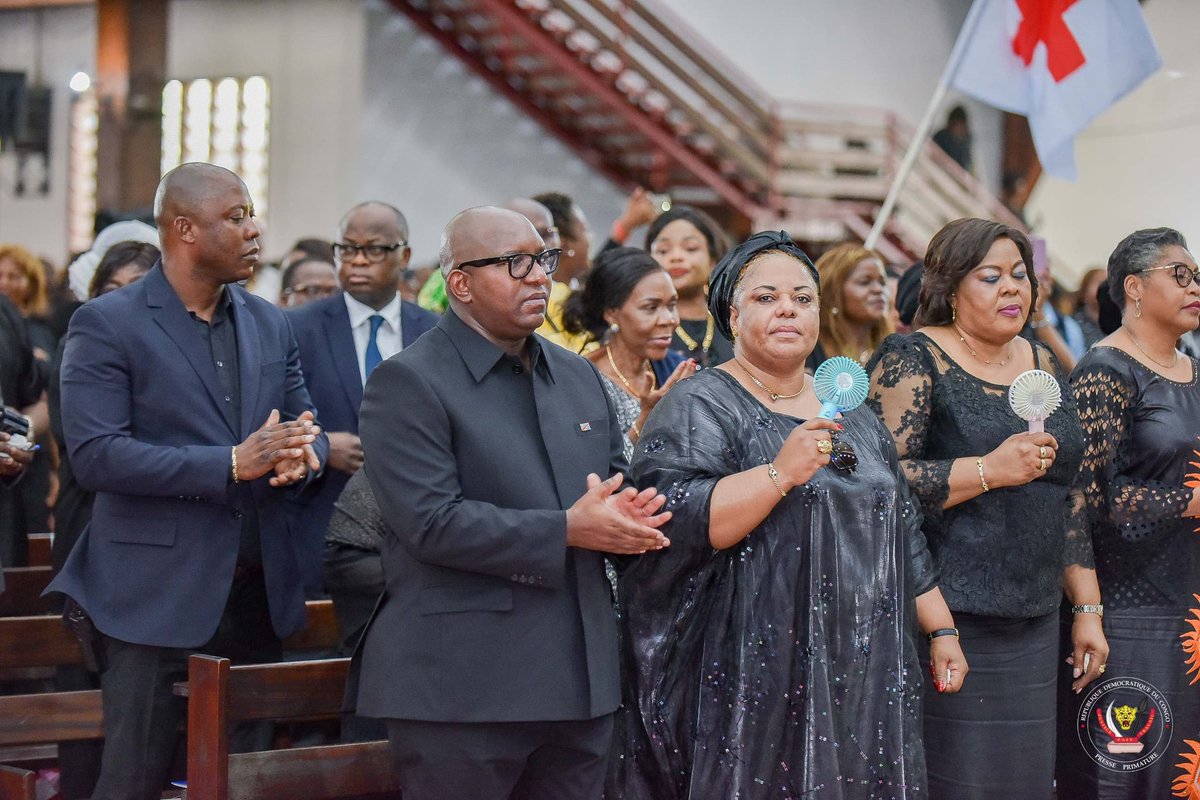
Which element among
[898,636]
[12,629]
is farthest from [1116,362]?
[12,629]

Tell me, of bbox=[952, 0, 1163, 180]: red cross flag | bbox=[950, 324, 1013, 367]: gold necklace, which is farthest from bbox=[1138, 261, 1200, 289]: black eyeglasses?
bbox=[952, 0, 1163, 180]: red cross flag

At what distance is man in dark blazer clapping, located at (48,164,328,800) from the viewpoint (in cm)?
305

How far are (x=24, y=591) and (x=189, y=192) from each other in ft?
5.07

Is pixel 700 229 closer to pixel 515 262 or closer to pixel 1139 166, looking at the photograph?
pixel 515 262

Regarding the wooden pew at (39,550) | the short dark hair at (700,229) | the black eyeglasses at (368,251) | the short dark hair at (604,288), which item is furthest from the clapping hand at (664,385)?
the wooden pew at (39,550)

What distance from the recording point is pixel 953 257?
11.5 feet

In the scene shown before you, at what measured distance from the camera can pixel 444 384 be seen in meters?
2.67

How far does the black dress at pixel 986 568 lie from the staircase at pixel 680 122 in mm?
7837

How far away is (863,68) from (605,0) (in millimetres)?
3171

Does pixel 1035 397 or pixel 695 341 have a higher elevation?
pixel 695 341

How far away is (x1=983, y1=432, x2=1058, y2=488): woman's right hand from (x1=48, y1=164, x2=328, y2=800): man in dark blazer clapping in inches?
64.0

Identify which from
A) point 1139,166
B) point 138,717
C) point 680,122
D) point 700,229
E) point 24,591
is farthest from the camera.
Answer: point 680,122

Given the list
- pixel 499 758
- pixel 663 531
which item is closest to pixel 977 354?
pixel 663 531

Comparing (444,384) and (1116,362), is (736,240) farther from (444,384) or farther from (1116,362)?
(444,384)
